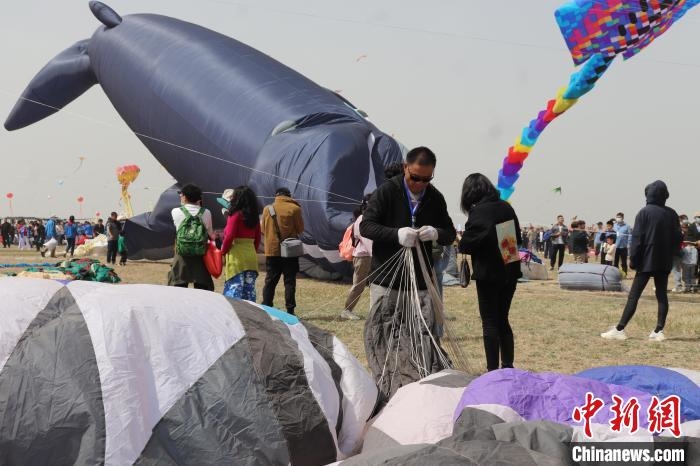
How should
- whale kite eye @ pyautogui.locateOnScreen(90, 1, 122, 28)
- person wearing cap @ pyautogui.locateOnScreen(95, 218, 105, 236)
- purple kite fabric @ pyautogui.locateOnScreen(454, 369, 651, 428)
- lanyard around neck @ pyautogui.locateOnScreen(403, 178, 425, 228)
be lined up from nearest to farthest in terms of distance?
purple kite fabric @ pyautogui.locateOnScreen(454, 369, 651, 428) → lanyard around neck @ pyautogui.locateOnScreen(403, 178, 425, 228) → whale kite eye @ pyautogui.locateOnScreen(90, 1, 122, 28) → person wearing cap @ pyautogui.locateOnScreen(95, 218, 105, 236)

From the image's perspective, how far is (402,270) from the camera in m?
4.09

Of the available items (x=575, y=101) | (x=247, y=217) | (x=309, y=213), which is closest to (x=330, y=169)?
(x=309, y=213)

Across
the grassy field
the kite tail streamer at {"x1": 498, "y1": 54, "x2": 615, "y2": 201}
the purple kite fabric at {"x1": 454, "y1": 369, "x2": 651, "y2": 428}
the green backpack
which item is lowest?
the grassy field

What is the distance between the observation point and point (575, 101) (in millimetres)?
10812

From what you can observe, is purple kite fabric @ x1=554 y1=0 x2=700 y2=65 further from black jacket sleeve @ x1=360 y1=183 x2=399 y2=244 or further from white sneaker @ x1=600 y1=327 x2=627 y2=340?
black jacket sleeve @ x1=360 y1=183 x2=399 y2=244

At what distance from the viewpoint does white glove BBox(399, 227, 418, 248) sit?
3.95 meters

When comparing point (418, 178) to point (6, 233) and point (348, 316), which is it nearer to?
point (348, 316)

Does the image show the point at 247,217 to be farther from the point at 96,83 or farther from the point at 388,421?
the point at 96,83

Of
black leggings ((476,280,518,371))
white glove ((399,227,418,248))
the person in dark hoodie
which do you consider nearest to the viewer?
white glove ((399,227,418,248))

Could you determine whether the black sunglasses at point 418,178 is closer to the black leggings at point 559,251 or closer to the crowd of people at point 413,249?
the crowd of people at point 413,249

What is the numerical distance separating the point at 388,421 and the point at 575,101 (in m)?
8.68

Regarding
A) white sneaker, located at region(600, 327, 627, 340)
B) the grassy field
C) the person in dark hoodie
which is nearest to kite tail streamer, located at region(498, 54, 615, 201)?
the grassy field

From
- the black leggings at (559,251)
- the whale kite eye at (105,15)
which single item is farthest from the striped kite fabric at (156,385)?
the black leggings at (559,251)

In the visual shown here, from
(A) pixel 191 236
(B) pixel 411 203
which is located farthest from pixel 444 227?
(A) pixel 191 236
